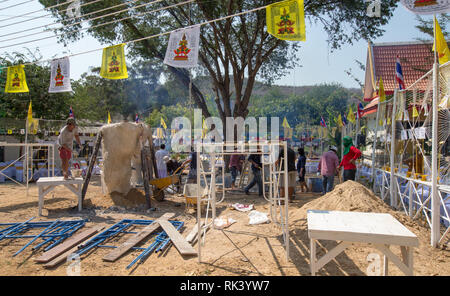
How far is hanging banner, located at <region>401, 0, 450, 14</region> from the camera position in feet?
13.6

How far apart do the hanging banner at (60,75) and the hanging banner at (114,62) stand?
1.64 meters

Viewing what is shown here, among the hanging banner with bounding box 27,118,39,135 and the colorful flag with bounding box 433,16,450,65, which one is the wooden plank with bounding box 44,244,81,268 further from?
the hanging banner with bounding box 27,118,39,135

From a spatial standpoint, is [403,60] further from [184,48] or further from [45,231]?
[45,231]

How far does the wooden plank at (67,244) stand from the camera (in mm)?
4238

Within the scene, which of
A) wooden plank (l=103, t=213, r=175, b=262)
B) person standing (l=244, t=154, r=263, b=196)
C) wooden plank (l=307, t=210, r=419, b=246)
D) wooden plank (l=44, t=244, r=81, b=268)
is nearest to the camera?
wooden plank (l=307, t=210, r=419, b=246)

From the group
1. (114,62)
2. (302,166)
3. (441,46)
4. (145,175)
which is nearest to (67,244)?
(145,175)

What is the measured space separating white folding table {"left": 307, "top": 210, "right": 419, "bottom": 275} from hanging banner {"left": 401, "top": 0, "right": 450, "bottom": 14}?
10.5 ft

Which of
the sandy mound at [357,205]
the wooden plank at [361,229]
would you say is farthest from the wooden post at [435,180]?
the wooden plank at [361,229]

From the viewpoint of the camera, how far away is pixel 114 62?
8.48 m

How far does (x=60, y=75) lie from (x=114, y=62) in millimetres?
2316

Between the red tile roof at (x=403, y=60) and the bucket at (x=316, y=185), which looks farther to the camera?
the red tile roof at (x=403, y=60)

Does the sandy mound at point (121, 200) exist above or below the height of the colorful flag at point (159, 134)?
below

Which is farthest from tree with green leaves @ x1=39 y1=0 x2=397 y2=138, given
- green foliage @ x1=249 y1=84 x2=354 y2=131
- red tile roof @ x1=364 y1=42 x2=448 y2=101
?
green foliage @ x1=249 y1=84 x2=354 y2=131

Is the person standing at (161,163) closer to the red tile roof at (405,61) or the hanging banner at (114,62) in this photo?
the hanging banner at (114,62)
